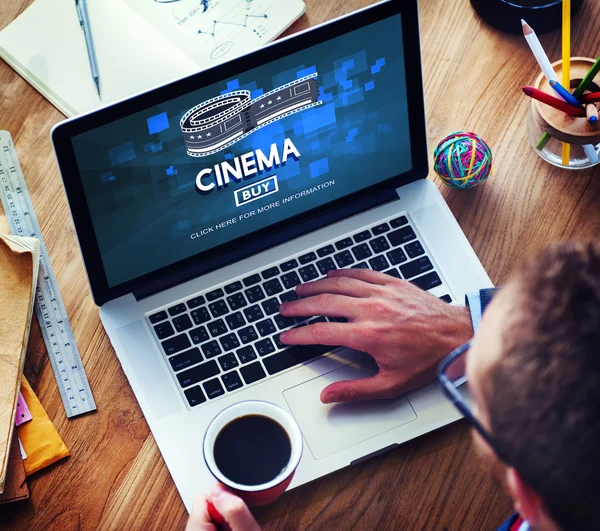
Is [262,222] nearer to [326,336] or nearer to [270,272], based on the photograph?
[270,272]

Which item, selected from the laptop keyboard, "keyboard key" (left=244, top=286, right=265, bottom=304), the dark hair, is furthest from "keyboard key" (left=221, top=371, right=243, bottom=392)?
the dark hair

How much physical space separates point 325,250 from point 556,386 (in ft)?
1.73

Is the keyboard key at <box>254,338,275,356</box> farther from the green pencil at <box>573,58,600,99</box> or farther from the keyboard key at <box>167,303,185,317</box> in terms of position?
the green pencil at <box>573,58,600,99</box>

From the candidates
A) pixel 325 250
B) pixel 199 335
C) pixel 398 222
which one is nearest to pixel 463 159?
pixel 398 222

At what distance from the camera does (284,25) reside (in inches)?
46.6

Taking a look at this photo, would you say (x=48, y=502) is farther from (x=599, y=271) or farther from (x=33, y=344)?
(x=599, y=271)

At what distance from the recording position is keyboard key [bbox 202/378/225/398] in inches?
A: 38.5

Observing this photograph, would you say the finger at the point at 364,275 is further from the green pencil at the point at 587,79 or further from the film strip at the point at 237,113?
the green pencil at the point at 587,79

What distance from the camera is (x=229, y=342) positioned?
1.00 m

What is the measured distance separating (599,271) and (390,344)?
16.2 inches

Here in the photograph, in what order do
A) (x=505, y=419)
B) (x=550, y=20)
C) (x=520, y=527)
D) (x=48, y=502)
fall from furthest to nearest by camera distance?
1. (x=550, y=20)
2. (x=48, y=502)
3. (x=520, y=527)
4. (x=505, y=419)

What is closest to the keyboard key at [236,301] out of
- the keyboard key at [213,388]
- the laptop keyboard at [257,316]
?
the laptop keyboard at [257,316]

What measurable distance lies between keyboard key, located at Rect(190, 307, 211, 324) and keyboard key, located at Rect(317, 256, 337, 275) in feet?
0.56

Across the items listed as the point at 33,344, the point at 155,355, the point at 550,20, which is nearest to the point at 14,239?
the point at 33,344
